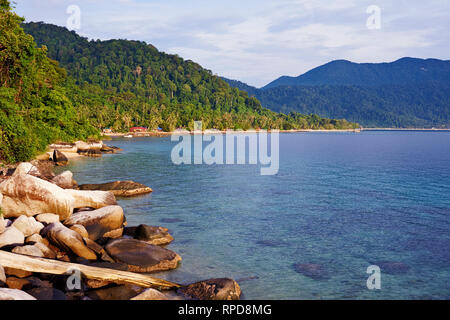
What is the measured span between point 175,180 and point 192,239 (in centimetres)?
2116

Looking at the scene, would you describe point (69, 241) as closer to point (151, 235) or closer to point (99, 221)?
point (99, 221)

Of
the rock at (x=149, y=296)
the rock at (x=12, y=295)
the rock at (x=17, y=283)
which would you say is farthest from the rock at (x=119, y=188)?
the rock at (x=12, y=295)

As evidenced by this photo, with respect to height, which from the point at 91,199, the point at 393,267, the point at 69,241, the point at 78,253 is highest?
the point at 91,199

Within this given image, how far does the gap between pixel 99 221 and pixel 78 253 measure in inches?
124

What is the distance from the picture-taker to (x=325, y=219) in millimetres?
24047

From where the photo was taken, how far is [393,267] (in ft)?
52.2

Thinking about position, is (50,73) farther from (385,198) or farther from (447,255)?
(447,255)

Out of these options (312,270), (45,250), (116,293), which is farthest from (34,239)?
(312,270)

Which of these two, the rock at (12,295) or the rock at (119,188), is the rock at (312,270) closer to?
the rock at (12,295)

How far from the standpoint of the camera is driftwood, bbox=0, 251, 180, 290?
12.6 m

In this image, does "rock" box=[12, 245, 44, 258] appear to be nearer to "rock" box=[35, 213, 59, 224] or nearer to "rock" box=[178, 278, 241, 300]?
"rock" box=[35, 213, 59, 224]

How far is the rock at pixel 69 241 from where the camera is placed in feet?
49.7
